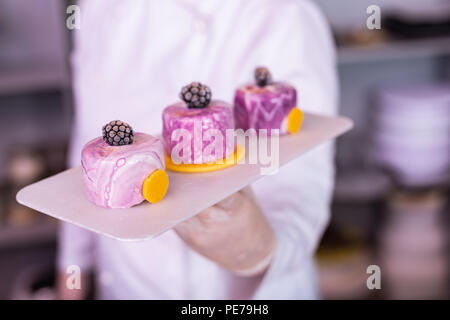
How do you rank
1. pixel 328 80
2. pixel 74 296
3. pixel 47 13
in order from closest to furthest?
pixel 328 80
pixel 74 296
pixel 47 13

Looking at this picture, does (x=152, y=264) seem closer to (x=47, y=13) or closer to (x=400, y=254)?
(x=47, y=13)

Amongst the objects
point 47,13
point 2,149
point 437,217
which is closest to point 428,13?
point 437,217

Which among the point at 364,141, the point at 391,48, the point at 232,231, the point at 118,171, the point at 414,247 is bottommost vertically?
the point at 414,247

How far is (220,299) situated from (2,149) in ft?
3.97

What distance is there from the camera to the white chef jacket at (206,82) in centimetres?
87

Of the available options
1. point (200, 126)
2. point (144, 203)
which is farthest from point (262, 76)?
point (144, 203)

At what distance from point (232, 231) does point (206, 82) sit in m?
0.35

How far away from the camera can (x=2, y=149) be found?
188 cm

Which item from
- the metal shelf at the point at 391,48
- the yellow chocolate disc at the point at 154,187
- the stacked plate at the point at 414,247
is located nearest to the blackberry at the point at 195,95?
the yellow chocolate disc at the point at 154,187

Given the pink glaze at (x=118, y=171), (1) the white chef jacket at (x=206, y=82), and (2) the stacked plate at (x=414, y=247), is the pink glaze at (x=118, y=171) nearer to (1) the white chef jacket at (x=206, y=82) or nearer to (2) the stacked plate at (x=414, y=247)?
(1) the white chef jacket at (x=206, y=82)

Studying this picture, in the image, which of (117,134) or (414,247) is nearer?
(117,134)

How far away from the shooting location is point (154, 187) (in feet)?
1.89

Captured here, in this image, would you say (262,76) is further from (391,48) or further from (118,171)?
(391,48)

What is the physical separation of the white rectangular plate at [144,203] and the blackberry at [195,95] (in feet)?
0.27
